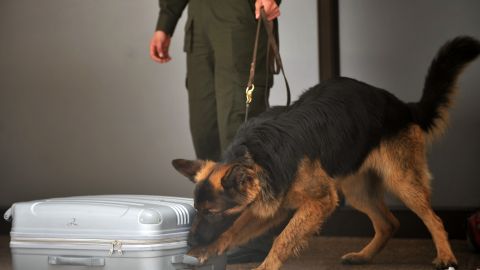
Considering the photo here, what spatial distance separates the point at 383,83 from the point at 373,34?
0.93 feet

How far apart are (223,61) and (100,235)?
1206 millimetres

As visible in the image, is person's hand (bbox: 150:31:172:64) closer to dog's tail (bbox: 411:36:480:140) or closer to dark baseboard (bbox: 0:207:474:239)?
dog's tail (bbox: 411:36:480:140)

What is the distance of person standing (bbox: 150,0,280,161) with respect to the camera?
3557mm

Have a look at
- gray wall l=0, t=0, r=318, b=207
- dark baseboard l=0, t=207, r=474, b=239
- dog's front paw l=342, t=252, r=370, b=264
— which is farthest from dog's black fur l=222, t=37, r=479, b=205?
gray wall l=0, t=0, r=318, b=207

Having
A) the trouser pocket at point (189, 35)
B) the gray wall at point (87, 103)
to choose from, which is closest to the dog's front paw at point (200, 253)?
the trouser pocket at point (189, 35)

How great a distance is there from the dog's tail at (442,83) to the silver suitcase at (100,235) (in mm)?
1344

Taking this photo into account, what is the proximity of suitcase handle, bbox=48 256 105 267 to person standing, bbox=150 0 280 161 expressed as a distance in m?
1.08

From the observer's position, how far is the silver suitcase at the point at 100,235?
2.67 m

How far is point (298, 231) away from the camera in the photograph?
309 cm

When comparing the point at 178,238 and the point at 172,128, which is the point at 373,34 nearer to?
the point at 172,128

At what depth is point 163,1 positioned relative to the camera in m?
3.94

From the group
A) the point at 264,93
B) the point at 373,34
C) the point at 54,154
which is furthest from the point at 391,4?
the point at 54,154

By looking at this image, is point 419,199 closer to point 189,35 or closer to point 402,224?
point 402,224

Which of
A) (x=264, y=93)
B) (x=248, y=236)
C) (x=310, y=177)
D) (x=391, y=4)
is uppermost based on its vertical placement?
(x=391, y=4)
